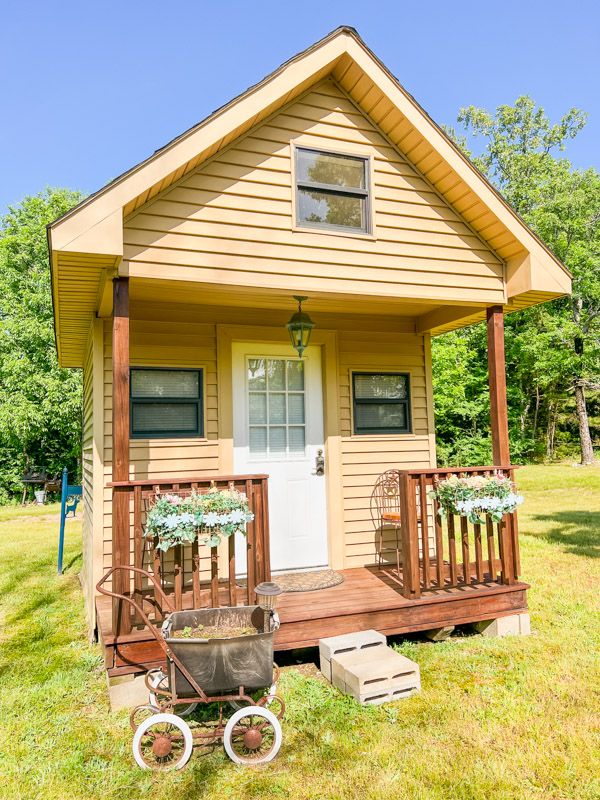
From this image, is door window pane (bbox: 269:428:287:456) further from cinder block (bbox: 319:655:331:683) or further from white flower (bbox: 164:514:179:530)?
cinder block (bbox: 319:655:331:683)

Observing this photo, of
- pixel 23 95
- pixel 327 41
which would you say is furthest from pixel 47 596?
pixel 23 95

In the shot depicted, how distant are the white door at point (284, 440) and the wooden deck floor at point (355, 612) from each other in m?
0.75

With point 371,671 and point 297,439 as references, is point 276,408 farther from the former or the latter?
point 371,671

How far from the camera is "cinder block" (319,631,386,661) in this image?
143 inches

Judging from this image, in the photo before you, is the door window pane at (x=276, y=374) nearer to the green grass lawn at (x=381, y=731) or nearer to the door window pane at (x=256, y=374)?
the door window pane at (x=256, y=374)

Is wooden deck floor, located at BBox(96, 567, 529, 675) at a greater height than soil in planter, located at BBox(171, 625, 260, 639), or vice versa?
soil in planter, located at BBox(171, 625, 260, 639)

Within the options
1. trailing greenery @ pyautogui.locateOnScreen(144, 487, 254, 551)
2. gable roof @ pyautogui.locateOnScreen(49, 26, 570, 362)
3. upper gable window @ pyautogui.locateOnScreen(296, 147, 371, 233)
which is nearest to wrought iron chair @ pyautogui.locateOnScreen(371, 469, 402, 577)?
gable roof @ pyautogui.locateOnScreen(49, 26, 570, 362)

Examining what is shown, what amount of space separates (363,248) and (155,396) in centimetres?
228

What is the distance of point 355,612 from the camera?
3.94 meters

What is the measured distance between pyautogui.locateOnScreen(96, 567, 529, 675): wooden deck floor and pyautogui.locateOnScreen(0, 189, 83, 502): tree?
12637 millimetres

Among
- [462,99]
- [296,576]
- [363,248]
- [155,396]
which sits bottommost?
[296,576]

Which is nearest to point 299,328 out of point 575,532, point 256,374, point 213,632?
point 256,374

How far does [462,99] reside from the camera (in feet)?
78.1

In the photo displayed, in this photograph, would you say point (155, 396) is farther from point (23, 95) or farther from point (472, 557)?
point (23, 95)
